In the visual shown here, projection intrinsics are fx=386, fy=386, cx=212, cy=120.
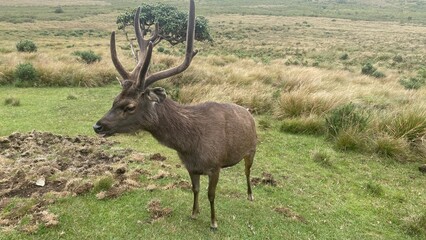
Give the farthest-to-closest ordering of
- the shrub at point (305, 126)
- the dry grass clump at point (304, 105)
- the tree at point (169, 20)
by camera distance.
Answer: the tree at point (169, 20) → the dry grass clump at point (304, 105) → the shrub at point (305, 126)

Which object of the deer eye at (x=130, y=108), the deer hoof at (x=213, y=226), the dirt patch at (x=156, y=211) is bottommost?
the deer hoof at (x=213, y=226)

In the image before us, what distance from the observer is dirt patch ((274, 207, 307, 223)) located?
6375 mm

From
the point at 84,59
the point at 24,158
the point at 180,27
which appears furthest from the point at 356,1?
the point at 24,158

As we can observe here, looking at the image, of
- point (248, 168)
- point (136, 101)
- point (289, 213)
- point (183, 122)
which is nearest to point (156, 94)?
point (136, 101)

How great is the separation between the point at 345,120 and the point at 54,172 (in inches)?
277

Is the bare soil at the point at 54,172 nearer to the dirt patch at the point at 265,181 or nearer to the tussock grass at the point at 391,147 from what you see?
the dirt patch at the point at 265,181

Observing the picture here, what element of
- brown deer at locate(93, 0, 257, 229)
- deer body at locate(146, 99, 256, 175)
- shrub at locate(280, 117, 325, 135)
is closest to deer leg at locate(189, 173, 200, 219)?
brown deer at locate(93, 0, 257, 229)

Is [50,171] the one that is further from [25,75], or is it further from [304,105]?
[25,75]

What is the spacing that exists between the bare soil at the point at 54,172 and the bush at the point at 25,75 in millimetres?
6548

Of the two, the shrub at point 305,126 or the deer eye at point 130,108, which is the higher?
the deer eye at point 130,108

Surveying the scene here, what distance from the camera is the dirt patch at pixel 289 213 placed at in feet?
20.9

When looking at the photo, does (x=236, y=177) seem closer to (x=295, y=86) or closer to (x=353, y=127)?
(x=353, y=127)

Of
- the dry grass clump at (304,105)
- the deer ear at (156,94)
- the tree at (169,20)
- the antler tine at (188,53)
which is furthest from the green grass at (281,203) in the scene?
the tree at (169,20)

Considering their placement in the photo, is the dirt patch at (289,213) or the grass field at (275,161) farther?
the dirt patch at (289,213)
